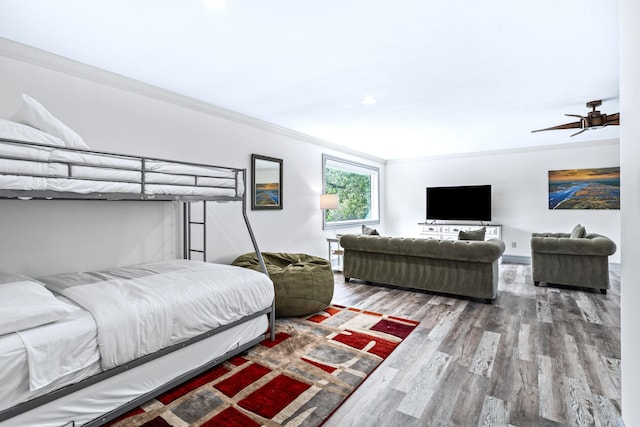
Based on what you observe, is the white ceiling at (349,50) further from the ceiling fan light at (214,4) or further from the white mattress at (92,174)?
the white mattress at (92,174)

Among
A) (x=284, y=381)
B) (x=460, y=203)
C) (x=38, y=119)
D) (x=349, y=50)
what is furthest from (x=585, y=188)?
(x=38, y=119)

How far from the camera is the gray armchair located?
13.2 feet

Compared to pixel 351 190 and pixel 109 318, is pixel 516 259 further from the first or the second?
pixel 109 318

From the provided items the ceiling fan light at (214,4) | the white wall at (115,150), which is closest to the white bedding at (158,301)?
the white wall at (115,150)

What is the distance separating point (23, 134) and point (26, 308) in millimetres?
963

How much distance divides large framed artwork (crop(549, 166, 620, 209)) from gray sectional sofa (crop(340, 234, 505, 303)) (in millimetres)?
3114

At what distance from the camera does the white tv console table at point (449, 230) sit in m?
6.38

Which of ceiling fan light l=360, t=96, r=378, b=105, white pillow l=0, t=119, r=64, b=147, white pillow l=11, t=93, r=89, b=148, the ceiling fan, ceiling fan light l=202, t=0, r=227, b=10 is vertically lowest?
white pillow l=0, t=119, r=64, b=147

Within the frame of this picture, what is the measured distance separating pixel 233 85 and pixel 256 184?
140cm

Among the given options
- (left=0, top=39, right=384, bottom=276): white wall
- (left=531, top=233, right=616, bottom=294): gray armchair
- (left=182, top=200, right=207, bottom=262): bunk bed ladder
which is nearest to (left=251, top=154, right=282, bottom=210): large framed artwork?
(left=0, top=39, right=384, bottom=276): white wall

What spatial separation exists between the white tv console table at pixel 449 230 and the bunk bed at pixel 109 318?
514 cm

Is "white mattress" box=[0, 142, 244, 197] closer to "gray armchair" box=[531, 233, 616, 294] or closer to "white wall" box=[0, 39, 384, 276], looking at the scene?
"white wall" box=[0, 39, 384, 276]

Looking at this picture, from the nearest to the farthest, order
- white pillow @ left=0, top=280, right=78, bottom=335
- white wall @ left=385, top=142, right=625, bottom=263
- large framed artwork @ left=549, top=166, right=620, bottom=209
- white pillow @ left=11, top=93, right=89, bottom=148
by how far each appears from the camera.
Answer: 1. white pillow @ left=0, top=280, right=78, bottom=335
2. white pillow @ left=11, top=93, right=89, bottom=148
3. large framed artwork @ left=549, top=166, right=620, bottom=209
4. white wall @ left=385, top=142, right=625, bottom=263

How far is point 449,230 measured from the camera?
6.79 metres
